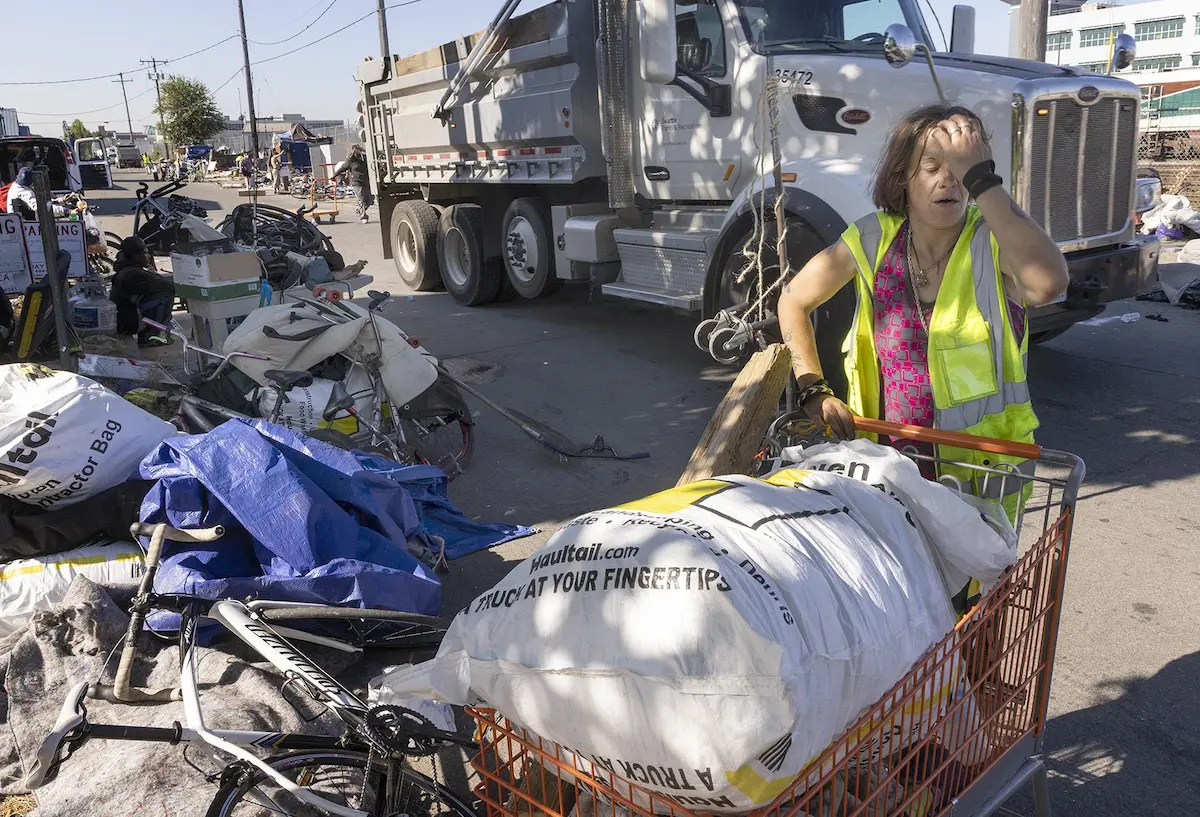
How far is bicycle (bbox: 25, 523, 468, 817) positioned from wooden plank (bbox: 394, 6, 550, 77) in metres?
7.11

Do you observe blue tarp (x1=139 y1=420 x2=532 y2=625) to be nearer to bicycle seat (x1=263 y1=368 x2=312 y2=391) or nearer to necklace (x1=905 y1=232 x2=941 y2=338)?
bicycle seat (x1=263 y1=368 x2=312 y2=391)

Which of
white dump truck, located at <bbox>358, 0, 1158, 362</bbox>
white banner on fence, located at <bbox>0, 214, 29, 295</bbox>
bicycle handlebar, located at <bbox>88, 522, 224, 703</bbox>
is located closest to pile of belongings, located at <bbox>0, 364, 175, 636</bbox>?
bicycle handlebar, located at <bbox>88, 522, 224, 703</bbox>

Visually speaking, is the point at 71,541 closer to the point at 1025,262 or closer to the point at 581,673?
the point at 581,673

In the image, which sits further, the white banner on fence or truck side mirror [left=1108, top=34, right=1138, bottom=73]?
the white banner on fence

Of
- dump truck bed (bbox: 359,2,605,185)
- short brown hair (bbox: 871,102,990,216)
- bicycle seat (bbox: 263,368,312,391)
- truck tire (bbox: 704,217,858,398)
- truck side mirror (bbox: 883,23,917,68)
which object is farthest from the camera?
dump truck bed (bbox: 359,2,605,185)

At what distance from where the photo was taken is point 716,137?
7090mm

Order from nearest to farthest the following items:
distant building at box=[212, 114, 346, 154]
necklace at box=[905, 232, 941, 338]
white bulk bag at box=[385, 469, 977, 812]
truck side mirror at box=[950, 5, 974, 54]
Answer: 1. white bulk bag at box=[385, 469, 977, 812]
2. necklace at box=[905, 232, 941, 338]
3. truck side mirror at box=[950, 5, 974, 54]
4. distant building at box=[212, 114, 346, 154]

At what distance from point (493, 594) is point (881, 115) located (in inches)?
210

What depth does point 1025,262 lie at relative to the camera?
219 cm

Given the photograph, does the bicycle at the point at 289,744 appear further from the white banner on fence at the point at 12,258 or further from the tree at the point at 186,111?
the tree at the point at 186,111

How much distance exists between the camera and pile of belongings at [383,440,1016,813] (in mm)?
1384

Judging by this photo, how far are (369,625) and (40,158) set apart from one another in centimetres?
1674

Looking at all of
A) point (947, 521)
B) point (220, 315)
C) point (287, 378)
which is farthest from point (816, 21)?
point (947, 521)

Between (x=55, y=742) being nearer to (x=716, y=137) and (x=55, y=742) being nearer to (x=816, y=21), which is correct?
(x=716, y=137)
